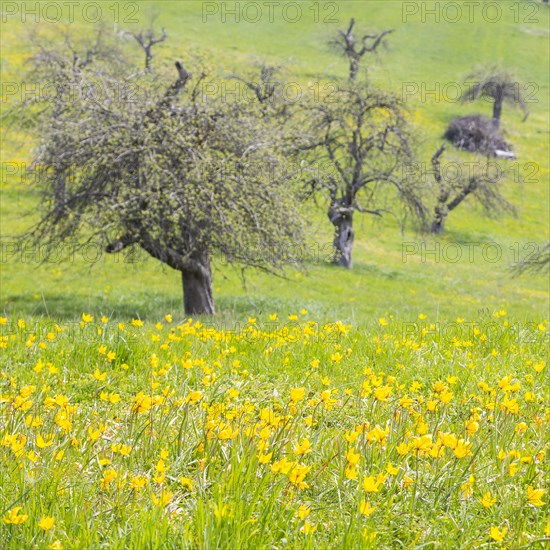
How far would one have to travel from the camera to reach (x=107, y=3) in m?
83.6

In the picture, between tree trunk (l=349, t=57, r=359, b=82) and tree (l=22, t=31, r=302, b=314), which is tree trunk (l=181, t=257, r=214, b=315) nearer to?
tree (l=22, t=31, r=302, b=314)

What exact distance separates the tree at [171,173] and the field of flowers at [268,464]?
8.56 meters

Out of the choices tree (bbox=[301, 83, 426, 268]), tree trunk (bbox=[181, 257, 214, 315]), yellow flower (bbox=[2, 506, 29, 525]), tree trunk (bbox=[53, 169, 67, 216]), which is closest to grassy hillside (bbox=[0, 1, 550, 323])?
tree trunk (bbox=[181, 257, 214, 315])

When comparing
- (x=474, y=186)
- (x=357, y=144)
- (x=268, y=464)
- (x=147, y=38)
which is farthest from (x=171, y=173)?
(x=147, y=38)

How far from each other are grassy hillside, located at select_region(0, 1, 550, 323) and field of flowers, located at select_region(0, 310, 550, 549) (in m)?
5.05

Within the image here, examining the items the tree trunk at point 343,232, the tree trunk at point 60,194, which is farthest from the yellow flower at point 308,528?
the tree trunk at point 343,232

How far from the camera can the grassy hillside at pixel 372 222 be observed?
20.1 m

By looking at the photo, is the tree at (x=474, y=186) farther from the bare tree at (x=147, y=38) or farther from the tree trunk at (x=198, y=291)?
the bare tree at (x=147, y=38)

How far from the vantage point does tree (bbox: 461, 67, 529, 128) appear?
6353cm

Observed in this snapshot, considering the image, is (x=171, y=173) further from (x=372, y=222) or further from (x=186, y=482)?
(x=372, y=222)

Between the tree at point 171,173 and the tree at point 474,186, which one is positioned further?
the tree at point 474,186

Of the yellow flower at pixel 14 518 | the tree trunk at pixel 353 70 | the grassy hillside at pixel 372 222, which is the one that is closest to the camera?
the yellow flower at pixel 14 518

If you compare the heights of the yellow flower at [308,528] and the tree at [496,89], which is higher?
the tree at [496,89]

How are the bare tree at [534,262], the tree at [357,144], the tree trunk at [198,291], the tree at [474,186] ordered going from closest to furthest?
the tree trunk at [198,291] → the bare tree at [534,262] → the tree at [357,144] → the tree at [474,186]
